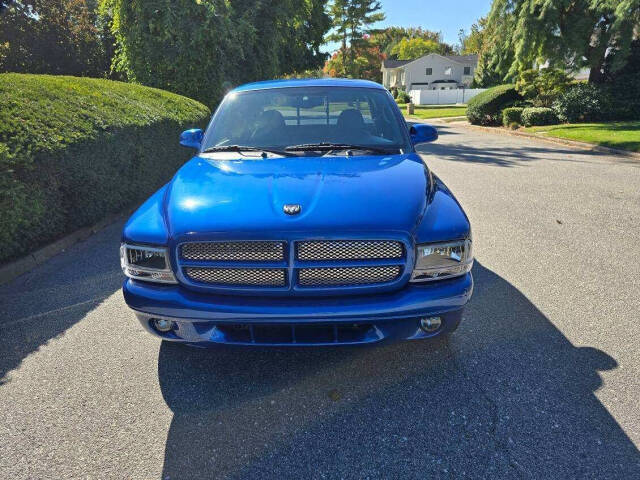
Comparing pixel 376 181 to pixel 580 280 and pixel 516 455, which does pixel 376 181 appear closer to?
pixel 516 455

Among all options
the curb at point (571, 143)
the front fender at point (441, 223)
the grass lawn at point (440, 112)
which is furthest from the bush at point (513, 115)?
the front fender at point (441, 223)

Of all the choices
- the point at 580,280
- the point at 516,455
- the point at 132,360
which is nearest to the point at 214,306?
the point at 132,360

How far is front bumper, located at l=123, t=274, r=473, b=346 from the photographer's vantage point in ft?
7.29

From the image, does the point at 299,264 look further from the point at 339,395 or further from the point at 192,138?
the point at 192,138

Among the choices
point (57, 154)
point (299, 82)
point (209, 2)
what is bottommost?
point (57, 154)

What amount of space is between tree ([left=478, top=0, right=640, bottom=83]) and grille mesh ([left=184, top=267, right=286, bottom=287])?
1780 cm

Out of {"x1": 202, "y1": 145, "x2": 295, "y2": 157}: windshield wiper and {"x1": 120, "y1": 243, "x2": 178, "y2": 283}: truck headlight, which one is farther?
{"x1": 202, "y1": 145, "x2": 295, "y2": 157}: windshield wiper

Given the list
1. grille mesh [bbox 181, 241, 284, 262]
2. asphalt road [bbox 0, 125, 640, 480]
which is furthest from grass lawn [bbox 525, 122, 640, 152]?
grille mesh [bbox 181, 241, 284, 262]

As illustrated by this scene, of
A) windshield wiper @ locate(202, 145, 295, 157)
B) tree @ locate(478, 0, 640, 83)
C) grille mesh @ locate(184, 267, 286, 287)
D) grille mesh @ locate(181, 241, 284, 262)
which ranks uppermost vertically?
tree @ locate(478, 0, 640, 83)

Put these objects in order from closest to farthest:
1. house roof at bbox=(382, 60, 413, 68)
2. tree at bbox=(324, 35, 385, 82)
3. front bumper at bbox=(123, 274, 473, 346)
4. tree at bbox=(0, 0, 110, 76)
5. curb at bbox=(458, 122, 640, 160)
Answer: front bumper at bbox=(123, 274, 473, 346)
curb at bbox=(458, 122, 640, 160)
tree at bbox=(0, 0, 110, 76)
tree at bbox=(324, 35, 385, 82)
house roof at bbox=(382, 60, 413, 68)

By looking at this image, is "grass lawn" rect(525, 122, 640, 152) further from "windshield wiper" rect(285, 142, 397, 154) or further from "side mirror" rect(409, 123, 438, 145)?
"windshield wiper" rect(285, 142, 397, 154)

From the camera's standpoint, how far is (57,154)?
189 inches

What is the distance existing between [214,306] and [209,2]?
13.1m

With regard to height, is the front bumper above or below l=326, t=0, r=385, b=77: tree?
below
